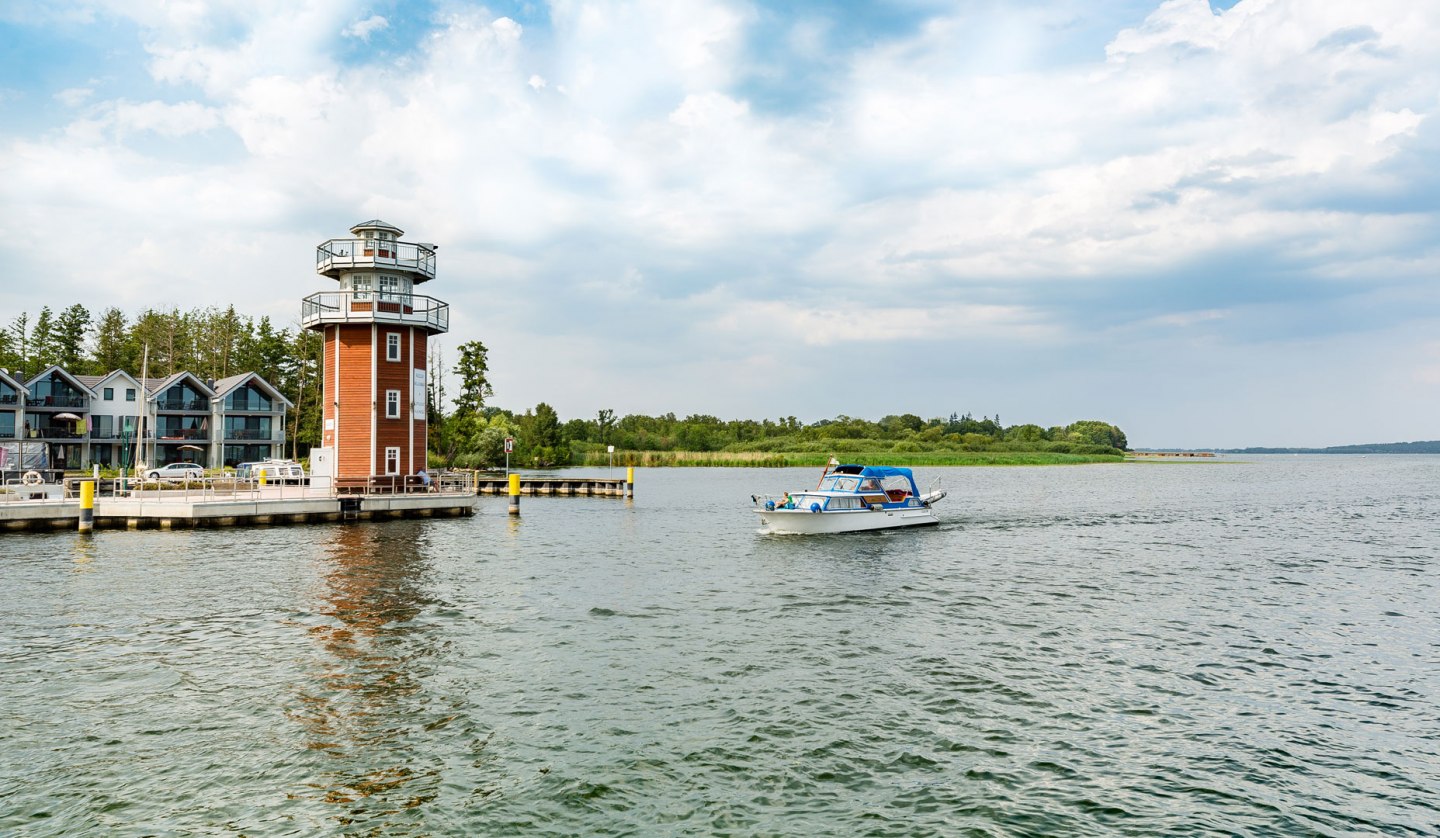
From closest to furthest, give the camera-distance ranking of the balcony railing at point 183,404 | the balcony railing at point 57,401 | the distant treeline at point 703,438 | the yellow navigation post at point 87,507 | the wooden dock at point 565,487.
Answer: the yellow navigation post at point 87,507 < the wooden dock at point 565,487 < the balcony railing at point 57,401 < the balcony railing at point 183,404 < the distant treeline at point 703,438

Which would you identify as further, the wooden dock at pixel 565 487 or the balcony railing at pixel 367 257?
the wooden dock at pixel 565 487

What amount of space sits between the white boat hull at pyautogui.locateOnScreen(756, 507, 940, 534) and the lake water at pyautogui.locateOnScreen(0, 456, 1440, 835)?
7.36 meters

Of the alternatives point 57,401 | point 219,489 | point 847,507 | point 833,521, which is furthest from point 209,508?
point 57,401

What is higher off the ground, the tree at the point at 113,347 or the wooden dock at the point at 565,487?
the tree at the point at 113,347

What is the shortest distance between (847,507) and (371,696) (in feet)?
96.2

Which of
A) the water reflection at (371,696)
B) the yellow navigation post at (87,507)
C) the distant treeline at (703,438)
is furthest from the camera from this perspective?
the distant treeline at (703,438)

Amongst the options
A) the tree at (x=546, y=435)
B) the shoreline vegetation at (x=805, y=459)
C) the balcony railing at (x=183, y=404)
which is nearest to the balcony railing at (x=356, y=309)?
the balcony railing at (x=183, y=404)

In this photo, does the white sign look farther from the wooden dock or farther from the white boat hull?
the white boat hull

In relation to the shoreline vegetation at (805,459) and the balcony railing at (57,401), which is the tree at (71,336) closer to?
the balcony railing at (57,401)

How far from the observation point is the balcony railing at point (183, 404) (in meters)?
76.1

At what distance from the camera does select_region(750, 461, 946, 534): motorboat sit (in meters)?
39.9

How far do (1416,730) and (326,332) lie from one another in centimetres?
5090

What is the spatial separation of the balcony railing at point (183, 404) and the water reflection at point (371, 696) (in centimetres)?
6018

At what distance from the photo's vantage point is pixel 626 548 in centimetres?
3697
